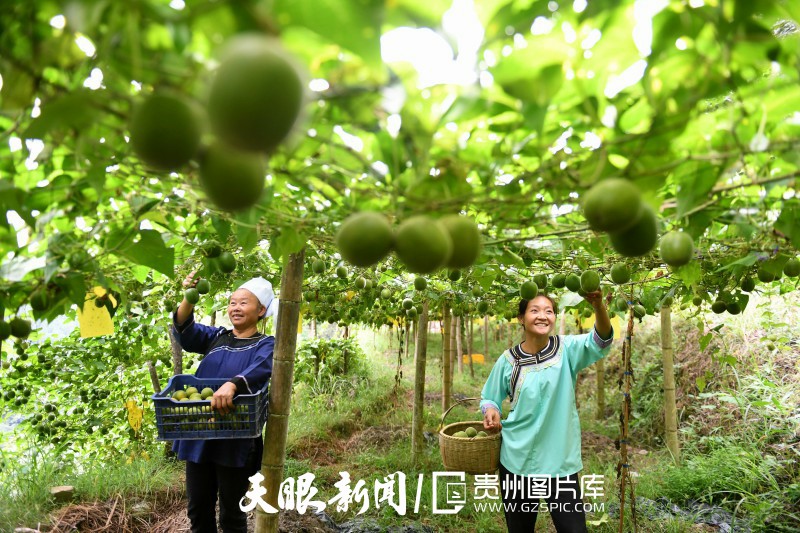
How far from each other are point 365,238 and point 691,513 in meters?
5.34

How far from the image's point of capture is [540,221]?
4.98 feet

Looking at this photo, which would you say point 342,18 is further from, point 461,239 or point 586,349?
point 586,349

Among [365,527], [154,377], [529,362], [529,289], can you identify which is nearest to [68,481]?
[154,377]

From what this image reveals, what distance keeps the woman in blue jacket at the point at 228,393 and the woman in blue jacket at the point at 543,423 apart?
146cm

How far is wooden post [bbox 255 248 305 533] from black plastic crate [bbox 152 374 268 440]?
0.44 feet

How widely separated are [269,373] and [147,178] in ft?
6.17

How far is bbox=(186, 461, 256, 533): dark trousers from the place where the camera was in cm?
300

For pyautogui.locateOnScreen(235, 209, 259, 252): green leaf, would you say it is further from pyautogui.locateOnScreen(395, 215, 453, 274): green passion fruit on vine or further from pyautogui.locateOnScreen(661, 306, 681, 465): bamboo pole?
pyautogui.locateOnScreen(661, 306, 681, 465): bamboo pole

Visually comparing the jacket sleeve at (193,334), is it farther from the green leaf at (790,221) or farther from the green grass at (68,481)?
the green leaf at (790,221)

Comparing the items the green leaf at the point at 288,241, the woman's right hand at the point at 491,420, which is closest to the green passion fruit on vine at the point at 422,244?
the green leaf at the point at 288,241

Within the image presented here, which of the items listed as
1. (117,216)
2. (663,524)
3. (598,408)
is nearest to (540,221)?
(117,216)

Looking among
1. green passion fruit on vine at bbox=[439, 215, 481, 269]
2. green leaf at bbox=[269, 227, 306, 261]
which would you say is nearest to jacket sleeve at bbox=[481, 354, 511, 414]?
green leaf at bbox=[269, 227, 306, 261]

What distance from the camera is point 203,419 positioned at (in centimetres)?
274

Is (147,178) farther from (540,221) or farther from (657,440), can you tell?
(657,440)
